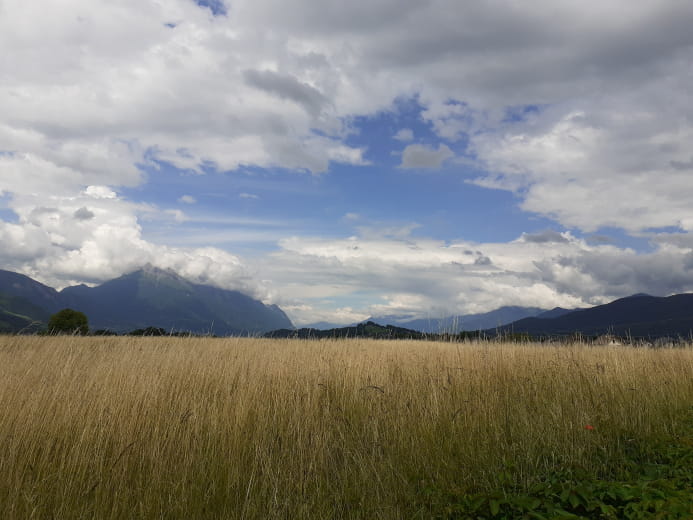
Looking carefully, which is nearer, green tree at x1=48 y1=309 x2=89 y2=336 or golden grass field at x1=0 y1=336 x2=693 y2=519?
golden grass field at x1=0 y1=336 x2=693 y2=519

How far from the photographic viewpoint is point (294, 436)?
5059 mm

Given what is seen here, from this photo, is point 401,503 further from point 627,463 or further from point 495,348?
point 495,348

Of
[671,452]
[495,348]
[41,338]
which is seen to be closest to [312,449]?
[671,452]

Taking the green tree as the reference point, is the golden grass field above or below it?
below

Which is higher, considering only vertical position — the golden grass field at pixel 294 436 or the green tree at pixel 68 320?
the green tree at pixel 68 320

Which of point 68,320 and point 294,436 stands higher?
point 68,320

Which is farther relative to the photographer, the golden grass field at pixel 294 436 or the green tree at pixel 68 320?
the green tree at pixel 68 320

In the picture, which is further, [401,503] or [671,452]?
[671,452]

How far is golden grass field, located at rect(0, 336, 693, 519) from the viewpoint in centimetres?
365

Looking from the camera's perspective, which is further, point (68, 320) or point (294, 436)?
point (68, 320)

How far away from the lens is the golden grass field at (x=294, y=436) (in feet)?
12.0

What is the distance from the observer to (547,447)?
455cm

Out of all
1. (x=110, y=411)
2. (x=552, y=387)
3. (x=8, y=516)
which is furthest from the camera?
(x=552, y=387)

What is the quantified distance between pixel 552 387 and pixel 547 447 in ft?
10.6
